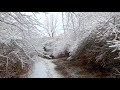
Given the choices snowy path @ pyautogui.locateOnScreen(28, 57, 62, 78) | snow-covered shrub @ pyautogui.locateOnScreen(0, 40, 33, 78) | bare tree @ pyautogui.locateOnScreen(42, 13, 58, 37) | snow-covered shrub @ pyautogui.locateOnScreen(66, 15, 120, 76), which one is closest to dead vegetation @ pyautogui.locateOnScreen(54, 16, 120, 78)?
snow-covered shrub @ pyautogui.locateOnScreen(66, 15, 120, 76)

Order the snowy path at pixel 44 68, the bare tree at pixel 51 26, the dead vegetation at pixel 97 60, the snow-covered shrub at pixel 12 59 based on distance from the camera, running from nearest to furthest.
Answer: the snow-covered shrub at pixel 12 59 < the snowy path at pixel 44 68 < the dead vegetation at pixel 97 60 < the bare tree at pixel 51 26

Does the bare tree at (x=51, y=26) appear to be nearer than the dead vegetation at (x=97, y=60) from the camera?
No

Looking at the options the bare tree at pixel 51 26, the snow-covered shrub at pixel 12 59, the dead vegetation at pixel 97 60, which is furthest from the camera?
the bare tree at pixel 51 26

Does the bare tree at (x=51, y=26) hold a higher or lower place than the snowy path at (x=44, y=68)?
higher

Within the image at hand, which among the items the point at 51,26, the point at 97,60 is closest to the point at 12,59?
the point at 51,26

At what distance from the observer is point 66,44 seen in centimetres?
546

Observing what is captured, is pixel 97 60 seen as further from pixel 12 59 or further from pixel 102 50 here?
pixel 12 59

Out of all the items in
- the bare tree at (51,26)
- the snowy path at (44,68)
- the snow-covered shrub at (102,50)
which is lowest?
the snowy path at (44,68)

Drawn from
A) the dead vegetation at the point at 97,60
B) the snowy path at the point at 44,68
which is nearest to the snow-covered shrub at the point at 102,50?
the dead vegetation at the point at 97,60

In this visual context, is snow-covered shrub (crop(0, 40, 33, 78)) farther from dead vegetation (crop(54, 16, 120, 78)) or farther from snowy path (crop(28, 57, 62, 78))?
dead vegetation (crop(54, 16, 120, 78))

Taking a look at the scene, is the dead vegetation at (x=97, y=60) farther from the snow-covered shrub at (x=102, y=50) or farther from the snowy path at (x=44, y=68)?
the snowy path at (x=44, y=68)
